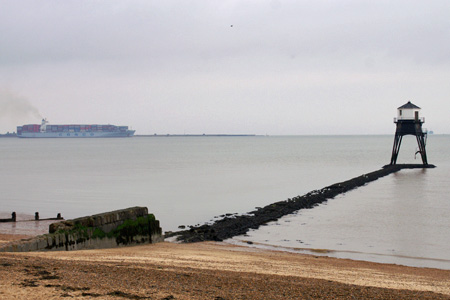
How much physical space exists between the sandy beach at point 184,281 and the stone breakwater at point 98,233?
1.91 meters

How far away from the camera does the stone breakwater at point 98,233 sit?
13.4 meters

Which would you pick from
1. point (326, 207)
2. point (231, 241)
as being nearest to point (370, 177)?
point (326, 207)

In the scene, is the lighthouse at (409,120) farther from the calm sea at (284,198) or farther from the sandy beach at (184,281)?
the sandy beach at (184,281)

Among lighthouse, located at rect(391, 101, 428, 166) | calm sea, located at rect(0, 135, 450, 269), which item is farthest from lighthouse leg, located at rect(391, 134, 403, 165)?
calm sea, located at rect(0, 135, 450, 269)

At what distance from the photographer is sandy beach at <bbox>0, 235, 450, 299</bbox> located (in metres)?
8.31

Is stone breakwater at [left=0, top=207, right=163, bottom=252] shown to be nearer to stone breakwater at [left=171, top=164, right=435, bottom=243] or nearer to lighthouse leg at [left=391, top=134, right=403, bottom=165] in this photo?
stone breakwater at [left=171, top=164, right=435, bottom=243]

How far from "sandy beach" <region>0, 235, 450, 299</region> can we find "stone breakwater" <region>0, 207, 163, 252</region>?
6.28 ft

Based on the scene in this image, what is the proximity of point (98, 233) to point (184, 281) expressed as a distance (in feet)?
24.6

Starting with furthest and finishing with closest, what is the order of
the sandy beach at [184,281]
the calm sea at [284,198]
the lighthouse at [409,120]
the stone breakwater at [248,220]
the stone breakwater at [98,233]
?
the lighthouse at [409,120] < the stone breakwater at [248,220] < the calm sea at [284,198] < the stone breakwater at [98,233] < the sandy beach at [184,281]

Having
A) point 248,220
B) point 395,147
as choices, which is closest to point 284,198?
point 248,220

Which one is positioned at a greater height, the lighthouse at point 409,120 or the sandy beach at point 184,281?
the lighthouse at point 409,120

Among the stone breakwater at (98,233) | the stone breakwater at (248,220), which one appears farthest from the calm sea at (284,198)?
the stone breakwater at (98,233)

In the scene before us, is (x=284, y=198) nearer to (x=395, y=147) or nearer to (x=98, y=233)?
(x=98, y=233)

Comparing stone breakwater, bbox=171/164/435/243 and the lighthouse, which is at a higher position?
the lighthouse
